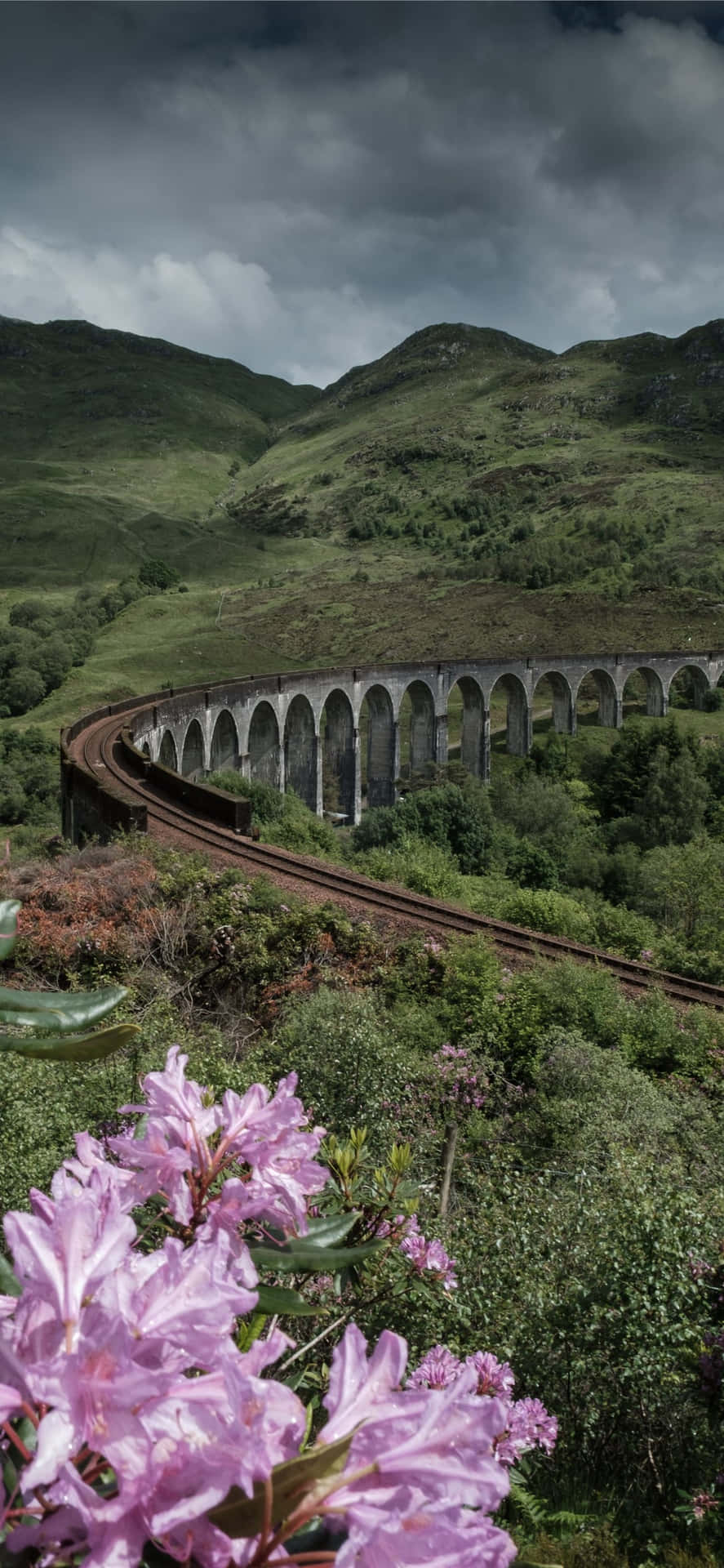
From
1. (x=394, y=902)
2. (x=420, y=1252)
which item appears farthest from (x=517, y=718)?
(x=420, y=1252)

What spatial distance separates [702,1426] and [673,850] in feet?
88.2

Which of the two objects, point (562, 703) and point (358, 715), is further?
point (562, 703)

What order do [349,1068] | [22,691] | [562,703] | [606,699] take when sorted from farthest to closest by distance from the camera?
[606,699], [562,703], [22,691], [349,1068]

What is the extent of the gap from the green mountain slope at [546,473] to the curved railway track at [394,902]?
212 ft

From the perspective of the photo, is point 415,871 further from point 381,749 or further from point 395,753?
point 381,749

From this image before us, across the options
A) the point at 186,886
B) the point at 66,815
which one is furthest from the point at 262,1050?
the point at 66,815

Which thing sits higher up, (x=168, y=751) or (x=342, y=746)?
(x=168, y=751)

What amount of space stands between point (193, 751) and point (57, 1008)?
38194mm

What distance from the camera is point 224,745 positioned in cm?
4231

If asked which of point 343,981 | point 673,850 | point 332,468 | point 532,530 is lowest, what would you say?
point 673,850

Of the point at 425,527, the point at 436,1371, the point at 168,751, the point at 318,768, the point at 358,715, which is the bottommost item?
the point at 318,768

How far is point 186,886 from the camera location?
46.9 feet

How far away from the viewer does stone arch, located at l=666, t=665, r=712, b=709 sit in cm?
6256

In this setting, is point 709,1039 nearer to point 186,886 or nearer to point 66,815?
point 186,886
